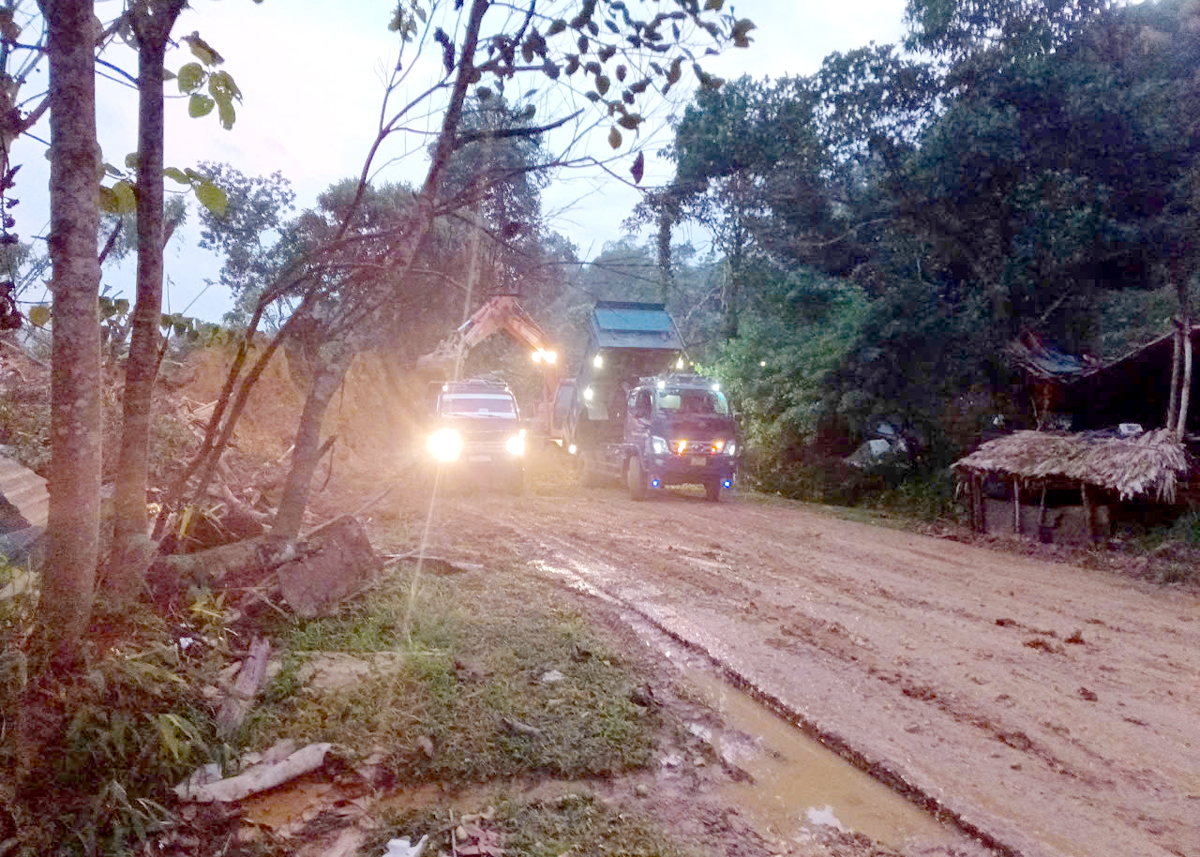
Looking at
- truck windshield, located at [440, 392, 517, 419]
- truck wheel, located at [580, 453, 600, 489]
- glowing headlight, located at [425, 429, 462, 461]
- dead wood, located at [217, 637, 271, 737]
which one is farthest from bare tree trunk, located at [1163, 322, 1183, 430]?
dead wood, located at [217, 637, 271, 737]

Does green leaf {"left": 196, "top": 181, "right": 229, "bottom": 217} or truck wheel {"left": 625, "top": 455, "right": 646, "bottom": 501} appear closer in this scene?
green leaf {"left": 196, "top": 181, "right": 229, "bottom": 217}

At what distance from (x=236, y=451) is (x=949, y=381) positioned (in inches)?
565

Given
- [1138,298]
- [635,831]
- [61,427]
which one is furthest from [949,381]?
[61,427]

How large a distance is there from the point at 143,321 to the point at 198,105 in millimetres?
1831

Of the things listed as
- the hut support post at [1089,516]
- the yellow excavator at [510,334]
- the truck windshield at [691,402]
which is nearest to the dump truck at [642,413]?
the truck windshield at [691,402]

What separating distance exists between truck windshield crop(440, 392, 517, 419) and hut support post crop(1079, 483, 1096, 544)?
10.5 m

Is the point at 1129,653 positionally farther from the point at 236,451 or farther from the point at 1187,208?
the point at 236,451

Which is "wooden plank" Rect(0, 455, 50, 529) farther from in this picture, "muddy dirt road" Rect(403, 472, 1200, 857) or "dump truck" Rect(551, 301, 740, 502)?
"dump truck" Rect(551, 301, 740, 502)

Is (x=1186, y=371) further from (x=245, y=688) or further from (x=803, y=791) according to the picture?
(x=245, y=688)

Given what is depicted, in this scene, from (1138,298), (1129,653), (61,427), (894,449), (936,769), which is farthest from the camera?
(1138,298)

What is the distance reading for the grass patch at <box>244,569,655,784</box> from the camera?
15.6 ft

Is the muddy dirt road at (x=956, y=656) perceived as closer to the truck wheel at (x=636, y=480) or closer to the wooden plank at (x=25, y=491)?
the truck wheel at (x=636, y=480)

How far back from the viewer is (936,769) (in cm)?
486

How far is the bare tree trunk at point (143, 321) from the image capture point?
4642mm
